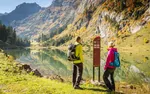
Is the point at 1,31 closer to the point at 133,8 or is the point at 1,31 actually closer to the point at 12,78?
the point at 133,8

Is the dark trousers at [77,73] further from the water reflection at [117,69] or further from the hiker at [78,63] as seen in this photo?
the water reflection at [117,69]

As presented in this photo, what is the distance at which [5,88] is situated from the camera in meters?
16.7

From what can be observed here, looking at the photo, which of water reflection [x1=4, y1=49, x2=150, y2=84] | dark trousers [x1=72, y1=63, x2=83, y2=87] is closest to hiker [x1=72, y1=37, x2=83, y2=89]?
dark trousers [x1=72, y1=63, x2=83, y2=87]

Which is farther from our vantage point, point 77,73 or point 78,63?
point 77,73

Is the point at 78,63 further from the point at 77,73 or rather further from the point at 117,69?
the point at 117,69

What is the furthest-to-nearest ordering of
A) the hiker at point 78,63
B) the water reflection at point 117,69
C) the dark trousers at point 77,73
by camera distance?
the water reflection at point 117,69, the dark trousers at point 77,73, the hiker at point 78,63

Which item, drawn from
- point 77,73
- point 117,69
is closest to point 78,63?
point 77,73

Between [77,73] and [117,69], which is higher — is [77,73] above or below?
→ above

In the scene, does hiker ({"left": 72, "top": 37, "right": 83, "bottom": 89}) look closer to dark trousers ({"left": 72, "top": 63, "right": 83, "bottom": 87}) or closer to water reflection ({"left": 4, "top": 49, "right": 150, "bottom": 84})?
dark trousers ({"left": 72, "top": 63, "right": 83, "bottom": 87})

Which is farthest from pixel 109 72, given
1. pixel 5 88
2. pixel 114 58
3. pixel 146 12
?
pixel 146 12

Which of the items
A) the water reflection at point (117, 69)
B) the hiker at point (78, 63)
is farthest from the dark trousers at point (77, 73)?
the water reflection at point (117, 69)

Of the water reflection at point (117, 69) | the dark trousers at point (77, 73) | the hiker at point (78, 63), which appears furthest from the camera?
the water reflection at point (117, 69)

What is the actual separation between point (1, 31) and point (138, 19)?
103 m

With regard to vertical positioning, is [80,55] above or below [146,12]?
below
